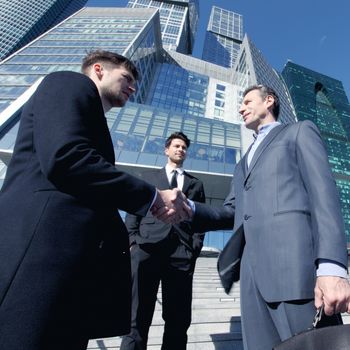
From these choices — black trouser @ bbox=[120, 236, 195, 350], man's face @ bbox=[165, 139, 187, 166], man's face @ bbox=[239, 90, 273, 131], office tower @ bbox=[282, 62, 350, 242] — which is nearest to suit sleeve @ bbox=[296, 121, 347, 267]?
man's face @ bbox=[239, 90, 273, 131]

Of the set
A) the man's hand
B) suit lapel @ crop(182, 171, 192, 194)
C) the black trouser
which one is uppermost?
suit lapel @ crop(182, 171, 192, 194)

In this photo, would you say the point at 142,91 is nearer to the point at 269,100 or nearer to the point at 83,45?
the point at 83,45

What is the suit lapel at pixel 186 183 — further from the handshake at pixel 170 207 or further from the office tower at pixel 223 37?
the office tower at pixel 223 37

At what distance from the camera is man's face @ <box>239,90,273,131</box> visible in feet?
7.55

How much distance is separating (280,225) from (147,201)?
72 cm

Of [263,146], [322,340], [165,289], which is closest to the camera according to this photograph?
[322,340]

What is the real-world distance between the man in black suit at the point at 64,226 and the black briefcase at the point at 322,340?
0.79 meters

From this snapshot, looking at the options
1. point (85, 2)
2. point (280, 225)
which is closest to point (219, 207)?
point (280, 225)

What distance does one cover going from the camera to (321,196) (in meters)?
1.42

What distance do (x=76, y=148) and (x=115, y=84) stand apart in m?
0.70

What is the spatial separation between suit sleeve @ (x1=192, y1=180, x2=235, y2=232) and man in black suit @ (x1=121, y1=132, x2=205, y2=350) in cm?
65

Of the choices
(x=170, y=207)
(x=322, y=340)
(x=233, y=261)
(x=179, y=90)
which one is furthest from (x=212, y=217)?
(x=179, y=90)

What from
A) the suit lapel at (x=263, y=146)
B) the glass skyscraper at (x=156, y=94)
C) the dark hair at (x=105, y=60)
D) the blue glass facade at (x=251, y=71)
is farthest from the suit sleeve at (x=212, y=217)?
the blue glass facade at (x=251, y=71)

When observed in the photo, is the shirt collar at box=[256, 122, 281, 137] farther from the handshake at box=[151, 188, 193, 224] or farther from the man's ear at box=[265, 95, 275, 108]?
the handshake at box=[151, 188, 193, 224]
